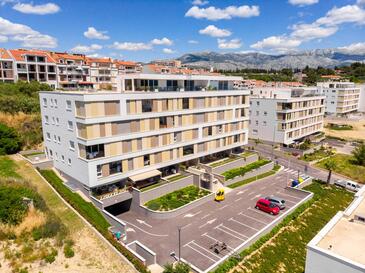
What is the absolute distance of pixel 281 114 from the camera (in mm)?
68812

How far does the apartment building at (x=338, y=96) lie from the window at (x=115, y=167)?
10970 cm

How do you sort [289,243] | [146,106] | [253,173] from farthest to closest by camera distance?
1. [253,173]
2. [146,106]
3. [289,243]

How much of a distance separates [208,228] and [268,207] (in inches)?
377

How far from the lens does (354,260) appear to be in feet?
56.2

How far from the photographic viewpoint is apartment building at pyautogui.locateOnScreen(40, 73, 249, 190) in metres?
33.9

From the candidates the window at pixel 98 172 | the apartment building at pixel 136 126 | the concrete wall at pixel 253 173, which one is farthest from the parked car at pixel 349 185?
the window at pixel 98 172

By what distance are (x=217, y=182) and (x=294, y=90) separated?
41952 millimetres

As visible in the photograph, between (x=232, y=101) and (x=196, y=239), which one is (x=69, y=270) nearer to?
(x=196, y=239)

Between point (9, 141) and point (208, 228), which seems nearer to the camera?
point (208, 228)

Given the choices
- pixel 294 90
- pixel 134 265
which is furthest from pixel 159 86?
pixel 294 90

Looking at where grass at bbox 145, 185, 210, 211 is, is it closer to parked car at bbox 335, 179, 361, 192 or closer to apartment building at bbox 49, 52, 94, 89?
parked car at bbox 335, 179, 361, 192

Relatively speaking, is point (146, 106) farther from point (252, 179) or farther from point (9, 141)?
point (9, 141)

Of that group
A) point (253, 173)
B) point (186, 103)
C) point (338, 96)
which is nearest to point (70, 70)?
point (186, 103)

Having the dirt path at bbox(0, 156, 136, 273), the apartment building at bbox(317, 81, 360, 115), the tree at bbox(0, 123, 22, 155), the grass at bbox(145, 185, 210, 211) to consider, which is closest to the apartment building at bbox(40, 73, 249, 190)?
the grass at bbox(145, 185, 210, 211)
